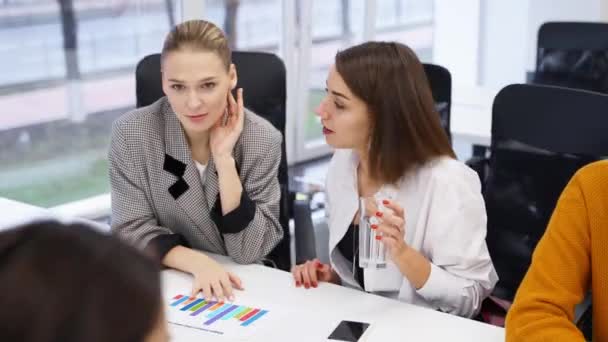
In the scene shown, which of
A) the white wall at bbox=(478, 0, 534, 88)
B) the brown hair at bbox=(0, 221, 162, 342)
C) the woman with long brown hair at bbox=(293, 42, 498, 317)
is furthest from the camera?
the white wall at bbox=(478, 0, 534, 88)

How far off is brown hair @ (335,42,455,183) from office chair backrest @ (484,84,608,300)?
1.19 feet

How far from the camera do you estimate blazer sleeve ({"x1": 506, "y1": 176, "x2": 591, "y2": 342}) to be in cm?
150

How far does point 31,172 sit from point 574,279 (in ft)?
8.89

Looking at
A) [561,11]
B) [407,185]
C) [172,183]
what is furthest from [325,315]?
[561,11]

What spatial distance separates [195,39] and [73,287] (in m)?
1.59

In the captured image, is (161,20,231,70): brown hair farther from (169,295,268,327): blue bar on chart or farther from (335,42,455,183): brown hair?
(169,295,268,327): blue bar on chart

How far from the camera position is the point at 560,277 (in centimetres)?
152

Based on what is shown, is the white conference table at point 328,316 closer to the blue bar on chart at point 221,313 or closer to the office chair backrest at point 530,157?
the blue bar on chart at point 221,313

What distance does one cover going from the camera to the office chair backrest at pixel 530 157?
6.87ft

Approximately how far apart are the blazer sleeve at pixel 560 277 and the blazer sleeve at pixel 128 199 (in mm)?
939

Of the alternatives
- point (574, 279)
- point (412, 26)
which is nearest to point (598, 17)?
point (412, 26)

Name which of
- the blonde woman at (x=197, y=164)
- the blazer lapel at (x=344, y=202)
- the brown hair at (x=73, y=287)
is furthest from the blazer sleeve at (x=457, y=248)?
the brown hair at (x=73, y=287)

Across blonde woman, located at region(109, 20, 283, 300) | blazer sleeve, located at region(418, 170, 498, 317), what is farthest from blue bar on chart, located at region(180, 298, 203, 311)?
blazer sleeve, located at region(418, 170, 498, 317)

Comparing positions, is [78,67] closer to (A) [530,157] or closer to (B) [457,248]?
(A) [530,157]
